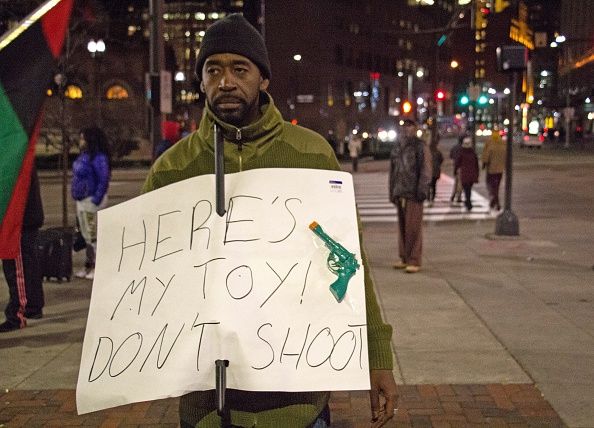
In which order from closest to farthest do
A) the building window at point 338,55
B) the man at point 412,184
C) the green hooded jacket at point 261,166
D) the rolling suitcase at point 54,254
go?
the green hooded jacket at point 261,166 < the rolling suitcase at point 54,254 < the man at point 412,184 < the building window at point 338,55

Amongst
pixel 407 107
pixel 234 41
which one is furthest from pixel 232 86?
pixel 407 107

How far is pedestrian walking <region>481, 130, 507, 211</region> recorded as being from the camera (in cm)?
1748

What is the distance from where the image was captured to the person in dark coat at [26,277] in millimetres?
7324

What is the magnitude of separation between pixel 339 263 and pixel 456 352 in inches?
168

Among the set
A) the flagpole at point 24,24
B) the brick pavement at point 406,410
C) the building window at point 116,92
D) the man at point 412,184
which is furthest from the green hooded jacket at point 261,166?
the building window at point 116,92

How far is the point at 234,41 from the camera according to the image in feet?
8.11

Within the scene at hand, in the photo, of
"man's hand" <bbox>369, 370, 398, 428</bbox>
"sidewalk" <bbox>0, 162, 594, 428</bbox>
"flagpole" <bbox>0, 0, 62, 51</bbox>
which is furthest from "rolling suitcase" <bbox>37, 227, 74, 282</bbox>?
"man's hand" <bbox>369, 370, 398, 428</bbox>

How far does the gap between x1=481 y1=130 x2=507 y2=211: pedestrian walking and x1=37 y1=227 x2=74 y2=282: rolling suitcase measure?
10.6 meters

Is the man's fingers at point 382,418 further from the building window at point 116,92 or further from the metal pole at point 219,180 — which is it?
the building window at point 116,92

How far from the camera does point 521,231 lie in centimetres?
1416

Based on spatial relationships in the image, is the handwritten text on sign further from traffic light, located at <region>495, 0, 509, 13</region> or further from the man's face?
traffic light, located at <region>495, 0, 509, 13</region>

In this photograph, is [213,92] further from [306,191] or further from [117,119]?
[117,119]

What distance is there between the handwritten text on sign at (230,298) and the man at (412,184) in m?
7.66

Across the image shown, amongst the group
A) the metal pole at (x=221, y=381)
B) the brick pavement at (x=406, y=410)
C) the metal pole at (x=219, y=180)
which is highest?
the metal pole at (x=219, y=180)
